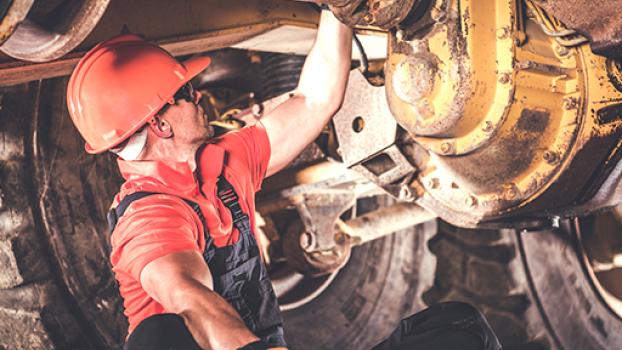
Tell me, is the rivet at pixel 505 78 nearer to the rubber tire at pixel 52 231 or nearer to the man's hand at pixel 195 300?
the man's hand at pixel 195 300

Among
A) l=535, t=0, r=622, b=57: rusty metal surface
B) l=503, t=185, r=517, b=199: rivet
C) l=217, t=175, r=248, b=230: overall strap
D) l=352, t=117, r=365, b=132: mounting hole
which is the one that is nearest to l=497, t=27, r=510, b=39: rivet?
l=535, t=0, r=622, b=57: rusty metal surface

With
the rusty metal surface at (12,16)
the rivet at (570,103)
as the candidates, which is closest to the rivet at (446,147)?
the rivet at (570,103)

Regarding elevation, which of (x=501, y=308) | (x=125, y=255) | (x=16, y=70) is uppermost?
(x=16, y=70)

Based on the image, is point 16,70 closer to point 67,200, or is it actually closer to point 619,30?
point 67,200

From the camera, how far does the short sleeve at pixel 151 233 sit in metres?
1.45

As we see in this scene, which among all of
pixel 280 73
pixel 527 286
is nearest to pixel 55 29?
pixel 280 73

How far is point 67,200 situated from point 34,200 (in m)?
0.11

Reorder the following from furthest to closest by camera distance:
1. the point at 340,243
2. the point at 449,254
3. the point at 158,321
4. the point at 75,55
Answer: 1. the point at 449,254
2. the point at 340,243
3. the point at 75,55
4. the point at 158,321

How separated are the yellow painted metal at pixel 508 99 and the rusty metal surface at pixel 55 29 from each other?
780 mm

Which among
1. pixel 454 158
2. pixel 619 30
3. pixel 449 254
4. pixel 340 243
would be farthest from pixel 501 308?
pixel 619 30

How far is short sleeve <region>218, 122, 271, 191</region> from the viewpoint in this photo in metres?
2.05

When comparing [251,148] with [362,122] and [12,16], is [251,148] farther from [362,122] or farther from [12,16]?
[12,16]

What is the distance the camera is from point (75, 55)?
1.75 meters

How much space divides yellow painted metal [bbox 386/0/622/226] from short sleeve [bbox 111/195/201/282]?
61 centimetres
